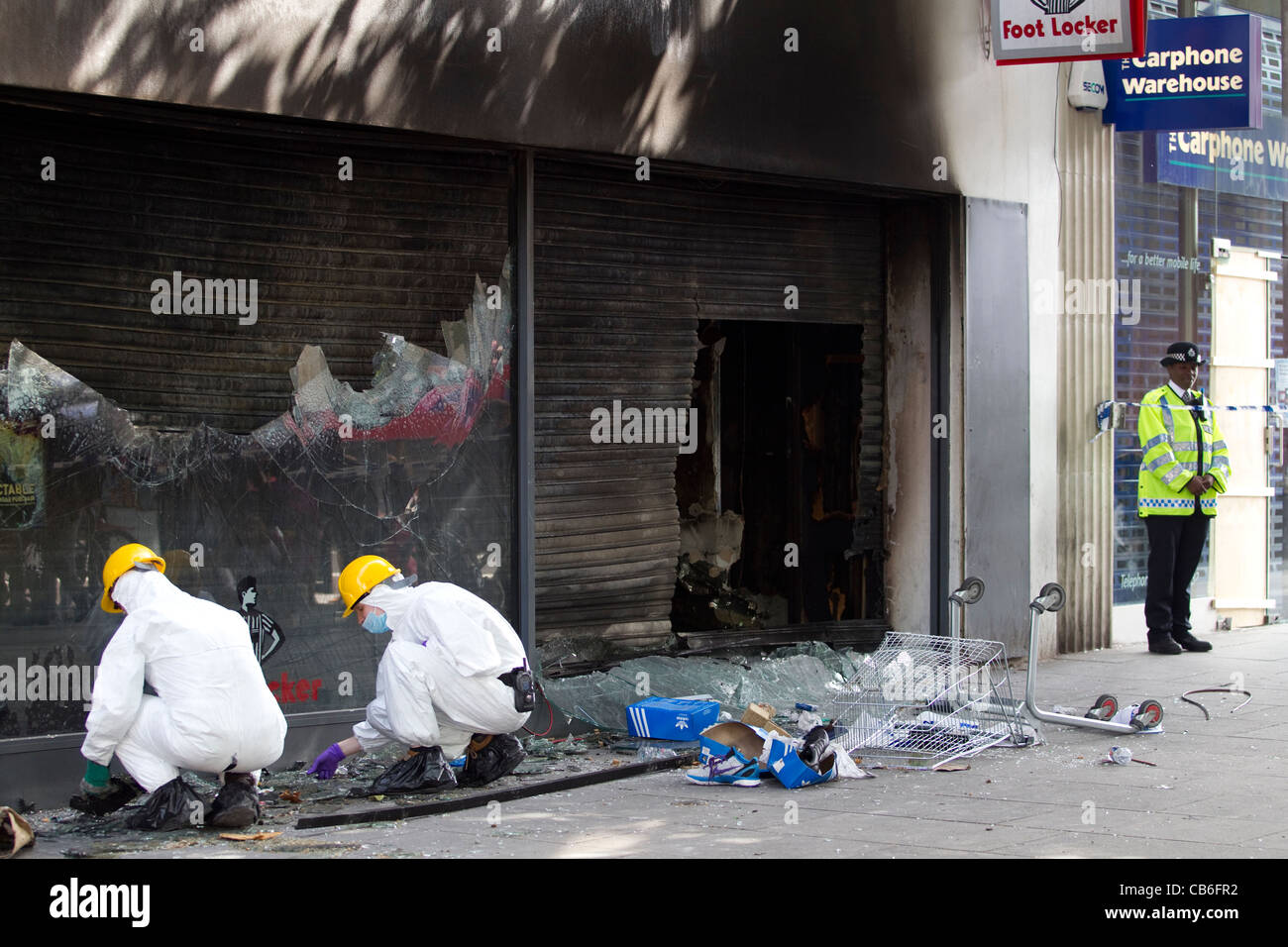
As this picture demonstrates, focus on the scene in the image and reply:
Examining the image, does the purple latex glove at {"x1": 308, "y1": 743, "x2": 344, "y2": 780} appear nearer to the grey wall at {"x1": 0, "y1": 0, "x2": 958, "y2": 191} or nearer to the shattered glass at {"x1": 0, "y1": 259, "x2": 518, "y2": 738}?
the shattered glass at {"x1": 0, "y1": 259, "x2": 518, "y2": 738}

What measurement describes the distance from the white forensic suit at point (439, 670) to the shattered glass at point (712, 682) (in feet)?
5.23

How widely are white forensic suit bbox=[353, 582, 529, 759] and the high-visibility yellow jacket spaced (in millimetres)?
6277

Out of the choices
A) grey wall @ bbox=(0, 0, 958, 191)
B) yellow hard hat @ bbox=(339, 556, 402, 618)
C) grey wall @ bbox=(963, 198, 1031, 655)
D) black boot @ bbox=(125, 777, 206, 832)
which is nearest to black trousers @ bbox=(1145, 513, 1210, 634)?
grey wall @ bbox=(963, 198, 1031, 655)

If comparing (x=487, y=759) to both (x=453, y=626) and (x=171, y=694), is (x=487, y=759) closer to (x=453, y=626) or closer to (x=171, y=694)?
(x=453, y=626)

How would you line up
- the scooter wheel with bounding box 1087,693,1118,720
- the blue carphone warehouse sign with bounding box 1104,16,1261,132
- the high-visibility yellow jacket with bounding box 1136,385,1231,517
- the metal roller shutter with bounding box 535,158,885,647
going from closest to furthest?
the scooter wheel with bounding box 1087,693,1118,720, the metal roller shutter with bounding box 535,158,885,647, the blue carphone warehouse sign with bounding box 1104,16,1261,132, the high-visibility yellow jacket with bounding box 1136,385,1231,517

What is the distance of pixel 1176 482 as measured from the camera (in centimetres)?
1181

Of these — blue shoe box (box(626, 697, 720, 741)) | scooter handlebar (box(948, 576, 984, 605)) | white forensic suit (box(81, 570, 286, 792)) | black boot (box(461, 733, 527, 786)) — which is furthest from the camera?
scooter handlebar (box(948, 576, 984, 605))

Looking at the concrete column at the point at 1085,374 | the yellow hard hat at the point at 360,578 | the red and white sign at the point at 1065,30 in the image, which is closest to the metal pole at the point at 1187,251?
the concrete column at the point at 1085,374

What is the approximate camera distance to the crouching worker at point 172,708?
6.68m

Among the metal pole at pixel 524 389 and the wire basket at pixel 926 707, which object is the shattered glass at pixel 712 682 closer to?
the metal pole at pixel 524 389

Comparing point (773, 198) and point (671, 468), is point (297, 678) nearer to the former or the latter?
point (671, 468)

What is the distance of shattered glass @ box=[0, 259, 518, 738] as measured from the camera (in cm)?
733

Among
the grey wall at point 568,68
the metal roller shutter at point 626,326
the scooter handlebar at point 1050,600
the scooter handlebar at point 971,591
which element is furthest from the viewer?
the metal roller shutter at point 626,326

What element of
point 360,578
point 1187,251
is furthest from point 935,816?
point 1187,251
